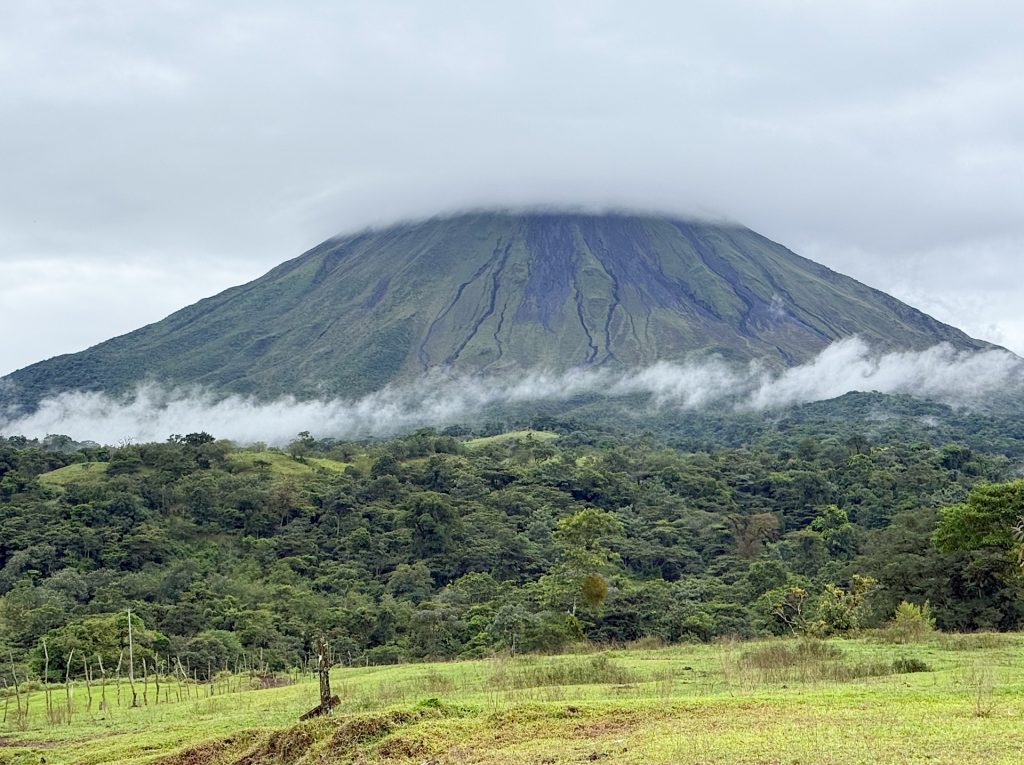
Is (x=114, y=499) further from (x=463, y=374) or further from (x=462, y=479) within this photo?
(x=463, y=374)

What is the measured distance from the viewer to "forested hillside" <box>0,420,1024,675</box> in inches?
1282

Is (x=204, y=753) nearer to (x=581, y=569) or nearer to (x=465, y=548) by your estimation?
(x=581, y=569)

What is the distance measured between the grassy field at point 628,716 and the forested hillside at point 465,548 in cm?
794

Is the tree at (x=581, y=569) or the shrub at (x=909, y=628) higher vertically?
the tree at (x=581, y=569)

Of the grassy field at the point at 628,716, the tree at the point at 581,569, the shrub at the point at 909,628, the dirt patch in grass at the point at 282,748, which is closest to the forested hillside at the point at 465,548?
the tree at the point at 581,569

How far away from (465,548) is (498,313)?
10093cm

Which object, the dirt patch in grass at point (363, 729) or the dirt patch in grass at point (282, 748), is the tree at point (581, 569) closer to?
the dirt patch in grass at point (363, 729)

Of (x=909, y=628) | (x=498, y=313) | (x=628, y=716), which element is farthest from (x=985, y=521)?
(x=498, y=313)

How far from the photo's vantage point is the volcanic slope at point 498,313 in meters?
139

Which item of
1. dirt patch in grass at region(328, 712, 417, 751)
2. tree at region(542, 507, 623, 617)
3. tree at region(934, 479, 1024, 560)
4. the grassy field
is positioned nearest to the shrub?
the grassy field

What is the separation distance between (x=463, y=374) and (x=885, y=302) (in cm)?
7353

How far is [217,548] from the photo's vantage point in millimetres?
53594

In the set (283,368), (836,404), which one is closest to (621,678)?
(836,404)

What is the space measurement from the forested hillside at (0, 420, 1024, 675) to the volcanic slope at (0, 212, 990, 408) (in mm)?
58334
